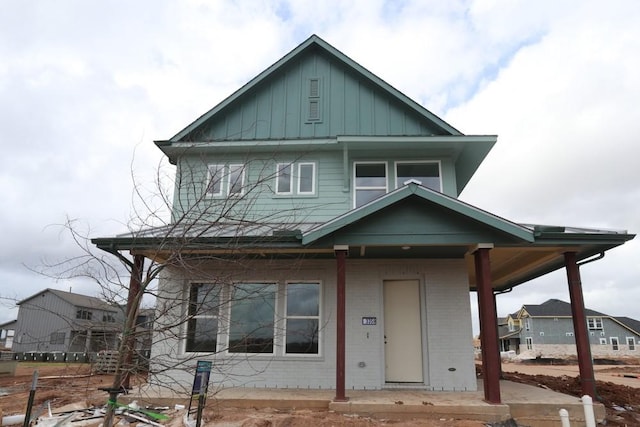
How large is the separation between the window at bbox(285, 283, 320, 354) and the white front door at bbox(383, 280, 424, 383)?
151 cm

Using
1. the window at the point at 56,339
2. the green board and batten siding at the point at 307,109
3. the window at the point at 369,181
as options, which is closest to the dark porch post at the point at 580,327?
the window at the point at 369,181

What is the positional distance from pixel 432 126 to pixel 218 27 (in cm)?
555

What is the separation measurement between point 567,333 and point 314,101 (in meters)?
47.4

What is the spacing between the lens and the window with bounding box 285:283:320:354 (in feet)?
31.0

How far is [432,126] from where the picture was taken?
11.1 m

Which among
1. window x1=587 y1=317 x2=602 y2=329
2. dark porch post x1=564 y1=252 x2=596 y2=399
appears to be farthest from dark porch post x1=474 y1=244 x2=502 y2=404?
window x1=587 y1=317 x2=602 y2=329

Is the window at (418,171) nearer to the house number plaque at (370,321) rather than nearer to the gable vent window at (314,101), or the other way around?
the gable vent window at (314,101)

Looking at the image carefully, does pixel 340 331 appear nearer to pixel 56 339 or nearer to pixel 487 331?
pixel 487 331

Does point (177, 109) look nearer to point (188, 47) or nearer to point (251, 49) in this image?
point (188, 47)

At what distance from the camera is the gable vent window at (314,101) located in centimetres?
1141

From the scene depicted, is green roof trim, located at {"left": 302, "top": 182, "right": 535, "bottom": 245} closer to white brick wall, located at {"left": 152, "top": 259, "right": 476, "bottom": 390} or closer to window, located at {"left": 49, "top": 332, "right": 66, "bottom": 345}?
white brick wall, located at {"left": 152, "top": 259, "right": 476, "bottom": 390}

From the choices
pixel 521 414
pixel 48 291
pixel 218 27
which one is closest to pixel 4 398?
pixel 218 27

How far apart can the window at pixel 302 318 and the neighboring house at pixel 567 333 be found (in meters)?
44.1

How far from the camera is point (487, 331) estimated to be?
7613 mm
